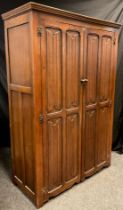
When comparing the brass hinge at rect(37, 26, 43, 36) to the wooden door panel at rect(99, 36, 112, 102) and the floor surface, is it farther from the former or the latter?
the floor surface

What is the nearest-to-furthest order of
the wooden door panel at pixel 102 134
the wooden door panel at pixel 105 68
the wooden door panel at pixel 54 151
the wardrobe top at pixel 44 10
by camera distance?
the wardrobe top at pixel 44 10 < the wooden door panel at pixel 54 151 < the wooden door panel at pixel 105 68 < the wooden door panel at pixel 102 134

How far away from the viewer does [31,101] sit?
1.72m

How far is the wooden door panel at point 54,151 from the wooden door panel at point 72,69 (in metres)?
0.26

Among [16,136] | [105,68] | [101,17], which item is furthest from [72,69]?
[101,17]

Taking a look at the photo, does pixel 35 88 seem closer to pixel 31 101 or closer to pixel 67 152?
pixel 31 101

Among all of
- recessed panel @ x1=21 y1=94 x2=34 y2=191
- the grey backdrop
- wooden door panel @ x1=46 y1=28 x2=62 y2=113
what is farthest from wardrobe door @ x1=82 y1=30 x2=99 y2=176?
the grey backdrop

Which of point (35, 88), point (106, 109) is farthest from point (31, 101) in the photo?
point (106, 109)

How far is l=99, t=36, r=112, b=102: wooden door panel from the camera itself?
7.27ft

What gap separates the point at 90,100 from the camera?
2.21 meters

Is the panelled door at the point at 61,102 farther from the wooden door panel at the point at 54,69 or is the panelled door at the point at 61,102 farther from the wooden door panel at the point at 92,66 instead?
the wooden door panel at the point at 92,66

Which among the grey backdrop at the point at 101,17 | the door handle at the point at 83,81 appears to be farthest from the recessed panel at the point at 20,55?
the grey backdrop at the point at 101,17

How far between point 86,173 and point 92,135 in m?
0.49

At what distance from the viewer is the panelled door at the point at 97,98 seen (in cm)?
211

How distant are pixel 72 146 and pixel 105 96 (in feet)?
2.57
